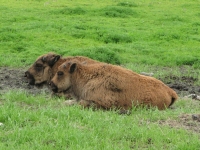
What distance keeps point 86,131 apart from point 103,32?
12249 millimetres

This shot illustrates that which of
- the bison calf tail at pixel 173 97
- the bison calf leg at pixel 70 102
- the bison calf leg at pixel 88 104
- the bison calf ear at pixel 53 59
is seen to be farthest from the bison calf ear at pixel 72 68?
the bison calf tail at pixel 173 97

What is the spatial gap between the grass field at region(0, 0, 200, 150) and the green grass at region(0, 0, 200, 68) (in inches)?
1.3

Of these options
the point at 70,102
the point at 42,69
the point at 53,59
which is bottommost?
the point at 70,102

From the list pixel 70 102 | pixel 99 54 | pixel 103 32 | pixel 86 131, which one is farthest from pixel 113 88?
→ pixel 103 32

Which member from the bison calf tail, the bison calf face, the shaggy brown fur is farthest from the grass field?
the shaggy brown fur

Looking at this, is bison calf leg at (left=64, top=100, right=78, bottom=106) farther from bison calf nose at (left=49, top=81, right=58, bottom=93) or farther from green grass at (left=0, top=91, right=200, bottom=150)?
green grass at (left=0, top=91, right=200, bottom=150)

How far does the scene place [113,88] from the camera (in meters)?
9.62

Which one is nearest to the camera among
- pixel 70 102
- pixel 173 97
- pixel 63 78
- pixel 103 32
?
pixel 70 102

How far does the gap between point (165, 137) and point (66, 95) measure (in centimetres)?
372

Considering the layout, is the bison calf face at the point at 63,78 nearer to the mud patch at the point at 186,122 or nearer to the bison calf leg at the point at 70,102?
the bison calf leg at the point at 70,102

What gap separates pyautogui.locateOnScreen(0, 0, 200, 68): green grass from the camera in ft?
54.1

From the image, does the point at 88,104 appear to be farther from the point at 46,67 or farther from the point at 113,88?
the point at 46,67

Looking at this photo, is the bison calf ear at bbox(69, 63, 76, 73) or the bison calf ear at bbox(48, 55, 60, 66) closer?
the bison calf ear at bbox(69, 63, 76, 73)

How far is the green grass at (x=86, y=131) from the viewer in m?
Answer: 6.69
